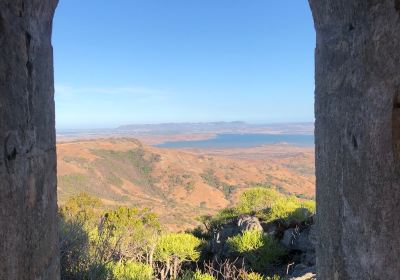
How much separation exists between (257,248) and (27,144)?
347 inches

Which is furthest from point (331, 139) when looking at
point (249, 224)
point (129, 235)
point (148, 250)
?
point (249, 224)

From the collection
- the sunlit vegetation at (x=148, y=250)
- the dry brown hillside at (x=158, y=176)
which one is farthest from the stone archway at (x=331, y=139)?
the dry brown hillside at (x=158, y=176)

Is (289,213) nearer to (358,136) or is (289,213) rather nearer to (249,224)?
(249,224)

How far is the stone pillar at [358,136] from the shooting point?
1485mm

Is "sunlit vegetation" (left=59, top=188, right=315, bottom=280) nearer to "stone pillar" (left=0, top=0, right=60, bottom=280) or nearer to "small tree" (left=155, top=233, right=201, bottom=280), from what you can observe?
"small tree" (left=155, top=233, right=201, bottom=280)

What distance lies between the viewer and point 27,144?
65.2 inches

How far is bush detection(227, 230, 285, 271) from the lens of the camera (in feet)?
30.7

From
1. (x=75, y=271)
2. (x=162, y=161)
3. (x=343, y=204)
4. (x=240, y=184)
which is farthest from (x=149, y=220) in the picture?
(x=162, y=161)

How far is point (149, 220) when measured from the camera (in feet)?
41.3

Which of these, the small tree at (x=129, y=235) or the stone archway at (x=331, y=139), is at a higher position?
the stone archway at (x=331, y=139)

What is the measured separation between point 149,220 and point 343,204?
1127 cm

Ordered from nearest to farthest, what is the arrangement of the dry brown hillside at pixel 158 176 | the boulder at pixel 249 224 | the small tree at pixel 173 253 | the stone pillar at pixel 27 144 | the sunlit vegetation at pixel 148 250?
1. the stone pillar at pixel 27 144
2. the sunlit vegetation at pixel 148 250
3. the small tree at pixel 173 253
4. the boulder at pixel 249 224
5. the dry brown hillside at pixel 158 176

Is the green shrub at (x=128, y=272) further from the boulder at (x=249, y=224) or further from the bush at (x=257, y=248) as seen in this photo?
the boulder at (x=249, y=224)

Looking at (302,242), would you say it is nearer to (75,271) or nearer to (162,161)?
(75,271)
